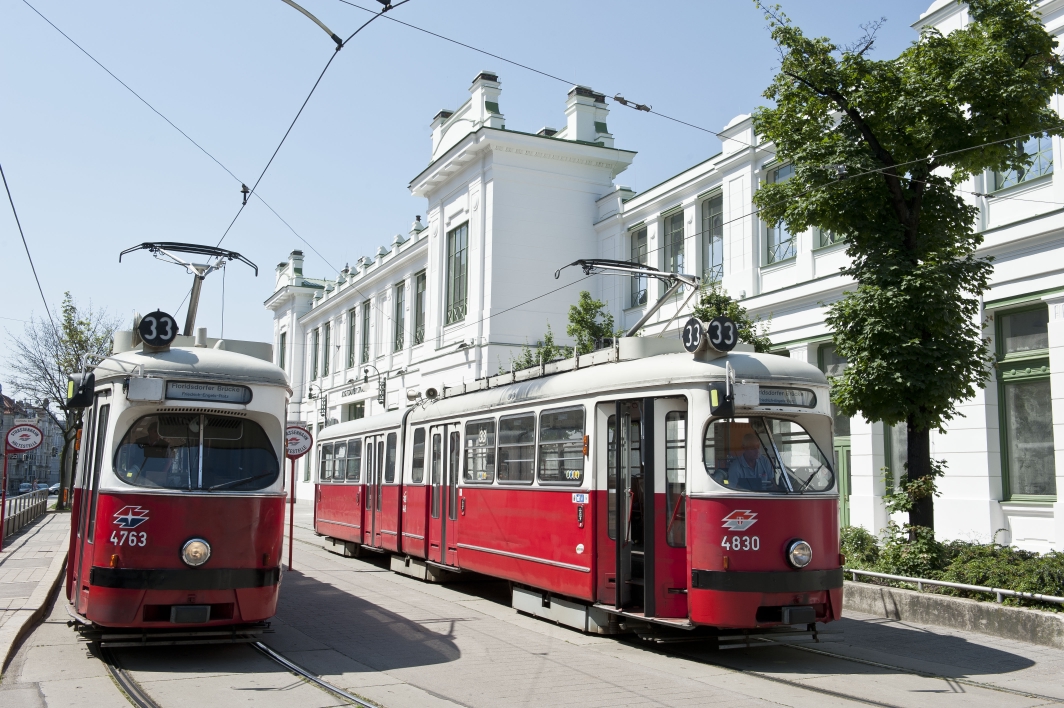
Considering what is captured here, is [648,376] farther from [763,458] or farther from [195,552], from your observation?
→ [195,552]

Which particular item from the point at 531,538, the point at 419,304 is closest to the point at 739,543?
the point at 531,538

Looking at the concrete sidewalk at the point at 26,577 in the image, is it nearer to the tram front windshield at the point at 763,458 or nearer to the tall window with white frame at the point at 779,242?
the tram front windshield at the point at 763,458

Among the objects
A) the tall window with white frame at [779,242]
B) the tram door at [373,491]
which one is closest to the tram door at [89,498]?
the tram door at [373,491]

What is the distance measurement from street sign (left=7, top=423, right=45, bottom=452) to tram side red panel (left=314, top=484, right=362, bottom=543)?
5.91 metres

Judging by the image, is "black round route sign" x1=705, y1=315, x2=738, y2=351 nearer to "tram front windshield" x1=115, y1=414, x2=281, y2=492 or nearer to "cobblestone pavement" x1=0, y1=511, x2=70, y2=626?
"tram front windshield" x1=115, y1=414, x2=281, y2=492

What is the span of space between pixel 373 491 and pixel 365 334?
92.1 feet

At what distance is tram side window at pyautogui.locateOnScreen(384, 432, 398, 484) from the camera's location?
1790cm

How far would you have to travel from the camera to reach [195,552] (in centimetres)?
909

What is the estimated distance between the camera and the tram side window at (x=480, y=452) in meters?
13.4

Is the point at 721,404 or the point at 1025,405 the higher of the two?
the point at 1025,405

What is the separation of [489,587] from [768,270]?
10.9 m

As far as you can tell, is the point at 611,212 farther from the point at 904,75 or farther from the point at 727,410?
the point at 727,410

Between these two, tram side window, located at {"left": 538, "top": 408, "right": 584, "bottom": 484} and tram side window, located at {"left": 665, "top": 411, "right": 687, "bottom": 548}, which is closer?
tram side window, located at {"left": 665, "top": 411, "right": 687, "bottom": 548}

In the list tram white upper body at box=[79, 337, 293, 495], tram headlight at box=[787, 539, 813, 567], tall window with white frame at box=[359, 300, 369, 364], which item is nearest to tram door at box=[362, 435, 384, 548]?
tram white upper body at box=[79, 337, 293, 495]
